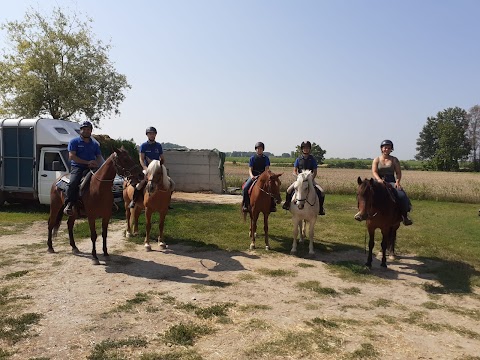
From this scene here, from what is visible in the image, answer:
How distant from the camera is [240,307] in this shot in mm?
5469

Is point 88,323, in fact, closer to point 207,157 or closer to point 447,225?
point 447,225

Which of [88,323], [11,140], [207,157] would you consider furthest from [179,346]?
[207,157]

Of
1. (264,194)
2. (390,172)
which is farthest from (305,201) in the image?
(390,172)

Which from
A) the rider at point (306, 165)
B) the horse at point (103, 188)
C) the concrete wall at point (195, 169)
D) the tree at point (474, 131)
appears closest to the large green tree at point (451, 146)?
the tree at point (474, 131)

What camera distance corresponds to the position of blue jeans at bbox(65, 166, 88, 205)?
7.88m

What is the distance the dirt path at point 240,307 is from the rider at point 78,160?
1386 millimetres

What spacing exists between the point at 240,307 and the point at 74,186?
190 inches

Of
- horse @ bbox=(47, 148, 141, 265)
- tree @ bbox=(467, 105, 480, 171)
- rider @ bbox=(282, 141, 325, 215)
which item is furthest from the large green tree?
horse @ bbox=(47, 148, 141, 265)

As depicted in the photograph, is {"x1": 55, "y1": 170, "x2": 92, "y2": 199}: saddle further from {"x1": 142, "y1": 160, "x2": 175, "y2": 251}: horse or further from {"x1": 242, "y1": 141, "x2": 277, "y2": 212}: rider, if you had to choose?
{"x1": 242, "y1": 141, "x2": 277, "y2": 212}: rider

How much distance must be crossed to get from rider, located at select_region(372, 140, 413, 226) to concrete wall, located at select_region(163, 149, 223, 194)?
16.1m

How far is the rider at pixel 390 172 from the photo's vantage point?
26.2 ft

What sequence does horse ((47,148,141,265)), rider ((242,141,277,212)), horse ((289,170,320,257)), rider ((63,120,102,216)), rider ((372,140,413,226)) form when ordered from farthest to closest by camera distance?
rider ((242,141,277,212))
horse ((289,170,320,257))
rider ((372,140,413,226))
rider ((63,120,102,216))
horse ((47,148,141,265))

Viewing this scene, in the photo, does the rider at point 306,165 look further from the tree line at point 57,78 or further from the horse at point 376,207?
the tree line at point 57,78

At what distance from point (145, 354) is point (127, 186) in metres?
6.95
